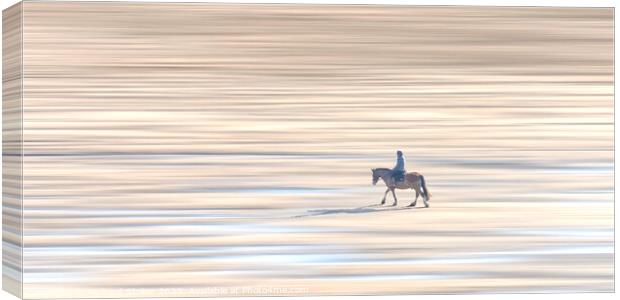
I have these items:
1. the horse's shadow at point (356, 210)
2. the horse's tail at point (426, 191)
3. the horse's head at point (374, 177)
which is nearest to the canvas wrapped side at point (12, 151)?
the horse's shadow at point (356, 210)

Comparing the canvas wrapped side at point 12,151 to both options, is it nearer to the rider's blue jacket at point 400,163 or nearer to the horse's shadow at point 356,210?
the horse's shadow at point 356,210

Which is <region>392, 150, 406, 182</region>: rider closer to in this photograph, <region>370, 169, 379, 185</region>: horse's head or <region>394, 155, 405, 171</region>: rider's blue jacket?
<region>394, 155, 405, 171</region>: rider's blue jacket

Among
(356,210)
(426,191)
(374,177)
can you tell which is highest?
(374,177)

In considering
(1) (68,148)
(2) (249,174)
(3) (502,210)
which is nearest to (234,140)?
(2) (249,174)

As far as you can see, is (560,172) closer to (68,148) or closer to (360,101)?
(360,101)

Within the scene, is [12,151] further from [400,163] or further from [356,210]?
[400,163]

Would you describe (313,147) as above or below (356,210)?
above

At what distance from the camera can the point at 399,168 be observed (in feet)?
45.1

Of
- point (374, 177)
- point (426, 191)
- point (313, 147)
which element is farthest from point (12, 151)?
point (426, 191)

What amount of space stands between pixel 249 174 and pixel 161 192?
Answer: 715mm

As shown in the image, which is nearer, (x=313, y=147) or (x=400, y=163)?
(x=313, y=147)

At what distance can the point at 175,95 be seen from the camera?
13.4m

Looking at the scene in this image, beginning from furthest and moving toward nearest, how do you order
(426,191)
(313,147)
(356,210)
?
(426,191), (356,210), (313,147)

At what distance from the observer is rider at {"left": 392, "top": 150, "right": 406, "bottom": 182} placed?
1373cm
